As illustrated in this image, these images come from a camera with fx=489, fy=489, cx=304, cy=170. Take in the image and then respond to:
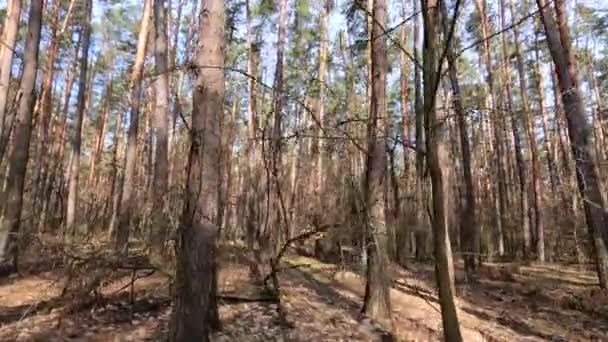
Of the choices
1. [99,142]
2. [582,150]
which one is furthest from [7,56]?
[99,142]

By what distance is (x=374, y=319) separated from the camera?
22.3 feet

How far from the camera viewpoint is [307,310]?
7203mm

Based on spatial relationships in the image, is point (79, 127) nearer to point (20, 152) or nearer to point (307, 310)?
point (20, 152)

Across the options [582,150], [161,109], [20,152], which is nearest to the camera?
[582,150]

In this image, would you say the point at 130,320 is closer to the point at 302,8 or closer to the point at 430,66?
the point at 430,66

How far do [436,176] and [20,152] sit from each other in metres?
9.39

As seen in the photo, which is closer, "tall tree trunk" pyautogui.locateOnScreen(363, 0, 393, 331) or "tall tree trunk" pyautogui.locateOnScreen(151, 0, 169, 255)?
"tall tree trunk" pyautogui.locateOnScreen(363, 0, 393, 331)

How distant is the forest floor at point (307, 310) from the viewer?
6.00 meters

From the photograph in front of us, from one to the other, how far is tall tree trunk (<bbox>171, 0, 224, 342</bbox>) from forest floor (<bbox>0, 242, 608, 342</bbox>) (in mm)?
922

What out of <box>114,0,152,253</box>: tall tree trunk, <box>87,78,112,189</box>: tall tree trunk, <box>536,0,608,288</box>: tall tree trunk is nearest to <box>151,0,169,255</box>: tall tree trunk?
<box>114,0,152,253</box>: tall tree trunk

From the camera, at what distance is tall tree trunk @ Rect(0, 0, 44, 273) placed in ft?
31.0

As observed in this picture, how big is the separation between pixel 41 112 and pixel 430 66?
59.0ft

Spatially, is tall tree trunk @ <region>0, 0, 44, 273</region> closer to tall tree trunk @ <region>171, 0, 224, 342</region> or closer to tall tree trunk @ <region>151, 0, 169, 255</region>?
tall tree trunk @ <region>151, 0, 169, 255</region>

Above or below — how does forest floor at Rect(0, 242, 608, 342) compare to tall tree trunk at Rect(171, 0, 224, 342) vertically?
below
